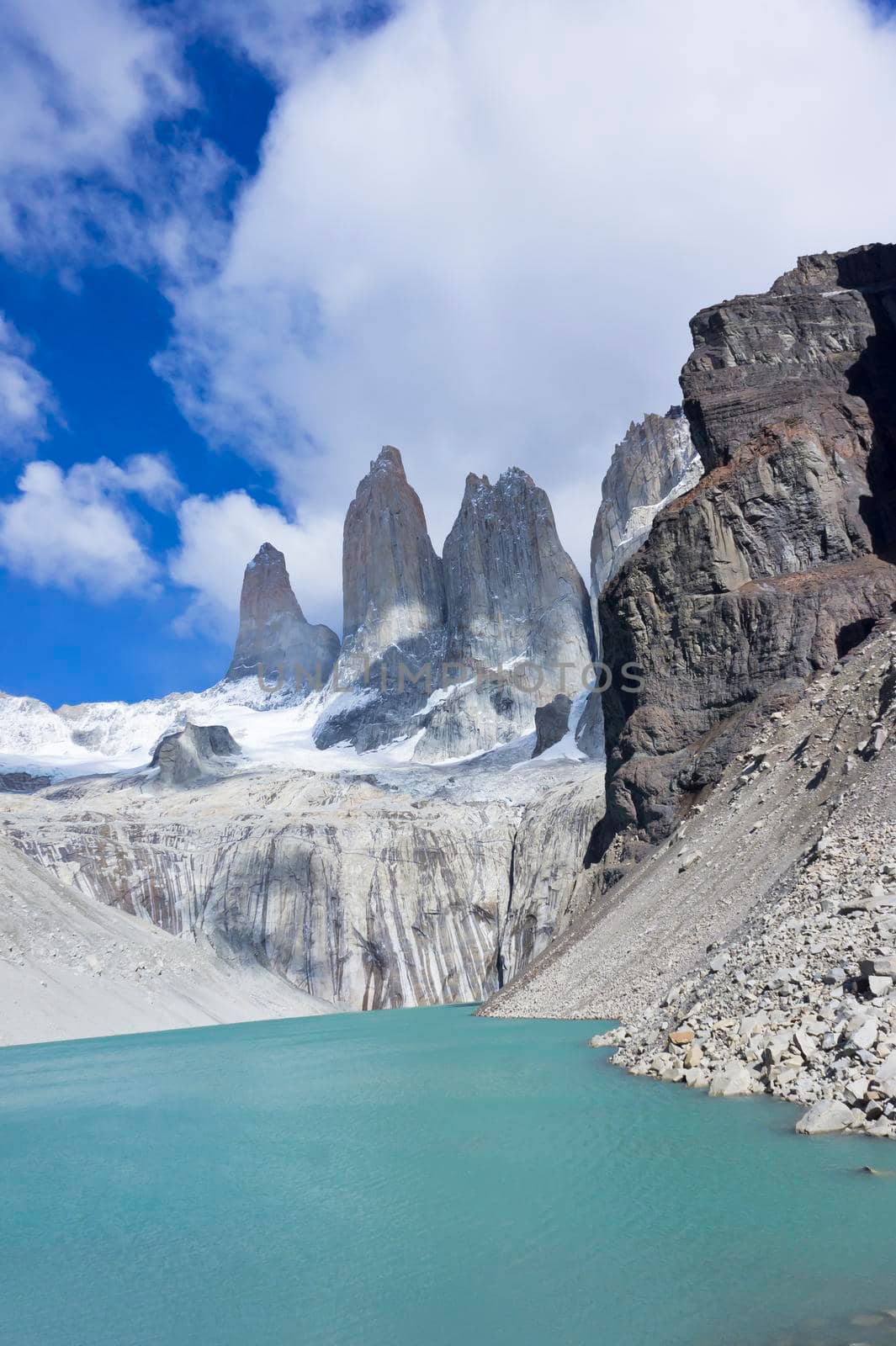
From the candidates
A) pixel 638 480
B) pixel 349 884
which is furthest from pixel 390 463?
pixel 349 884

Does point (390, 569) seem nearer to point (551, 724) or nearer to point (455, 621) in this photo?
point (455, 621)

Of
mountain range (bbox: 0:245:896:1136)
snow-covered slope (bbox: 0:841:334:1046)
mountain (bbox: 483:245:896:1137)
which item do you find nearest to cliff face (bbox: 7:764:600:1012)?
mountain range (bbox: 0:245:896:1136)

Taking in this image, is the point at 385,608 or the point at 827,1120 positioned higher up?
the point at 385,608

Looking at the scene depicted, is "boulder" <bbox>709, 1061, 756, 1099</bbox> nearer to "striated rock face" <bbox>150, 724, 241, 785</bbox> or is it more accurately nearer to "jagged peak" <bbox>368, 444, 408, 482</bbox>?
"striated rock face" <bbox>150, 724, 241, 785</bbox>

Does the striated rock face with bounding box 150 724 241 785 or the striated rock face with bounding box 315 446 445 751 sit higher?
the striated rock face with bounding box 315 446 445 751

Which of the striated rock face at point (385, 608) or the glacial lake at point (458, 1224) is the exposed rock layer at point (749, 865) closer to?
the glacial lake at point (458, 1224)

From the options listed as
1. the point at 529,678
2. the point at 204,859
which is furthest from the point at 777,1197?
the point at 529,678
